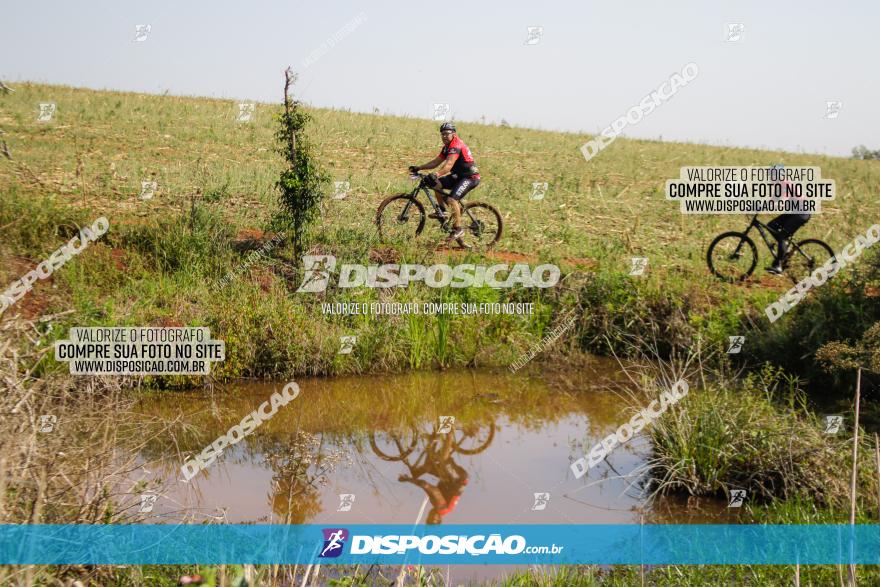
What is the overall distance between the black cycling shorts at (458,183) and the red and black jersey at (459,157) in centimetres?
7

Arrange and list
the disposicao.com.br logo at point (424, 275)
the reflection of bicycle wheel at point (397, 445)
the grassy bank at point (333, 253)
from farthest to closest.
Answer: the disposicao.com.br logo at point (424, 275), the grassy bank at point (333, 253), the reflection of bicycle wheel at point (397, 445)

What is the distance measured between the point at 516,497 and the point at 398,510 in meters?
1.09

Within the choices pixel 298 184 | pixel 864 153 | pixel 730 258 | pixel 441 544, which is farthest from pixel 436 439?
pixel 864 153

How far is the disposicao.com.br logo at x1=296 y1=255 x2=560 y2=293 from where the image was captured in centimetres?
1178

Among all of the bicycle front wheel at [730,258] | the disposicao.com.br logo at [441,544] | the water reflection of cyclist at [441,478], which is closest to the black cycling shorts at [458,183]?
the bicycle front wheel at [730,258]

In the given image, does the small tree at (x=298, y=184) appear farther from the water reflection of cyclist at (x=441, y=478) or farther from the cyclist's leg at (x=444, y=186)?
the water reflection of cyclist at (x=441, y=478)

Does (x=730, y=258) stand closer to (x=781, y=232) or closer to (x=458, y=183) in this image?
(x=781, y=232)

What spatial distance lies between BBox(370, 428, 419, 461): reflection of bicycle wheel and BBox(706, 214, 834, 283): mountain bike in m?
6.96

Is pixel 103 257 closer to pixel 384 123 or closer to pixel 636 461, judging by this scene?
pixel 636 461

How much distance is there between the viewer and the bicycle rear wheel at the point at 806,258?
13.2m

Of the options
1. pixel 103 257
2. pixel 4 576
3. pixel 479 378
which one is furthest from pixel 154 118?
pixel 4 576

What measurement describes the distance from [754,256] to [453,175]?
5.20 meters

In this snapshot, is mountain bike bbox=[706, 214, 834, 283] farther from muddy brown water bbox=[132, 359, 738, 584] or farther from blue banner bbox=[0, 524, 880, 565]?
blue banner bbox=[0, 524, 880, 565]

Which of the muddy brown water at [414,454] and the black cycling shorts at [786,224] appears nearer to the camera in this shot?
the muddy brown water at [414,454]
